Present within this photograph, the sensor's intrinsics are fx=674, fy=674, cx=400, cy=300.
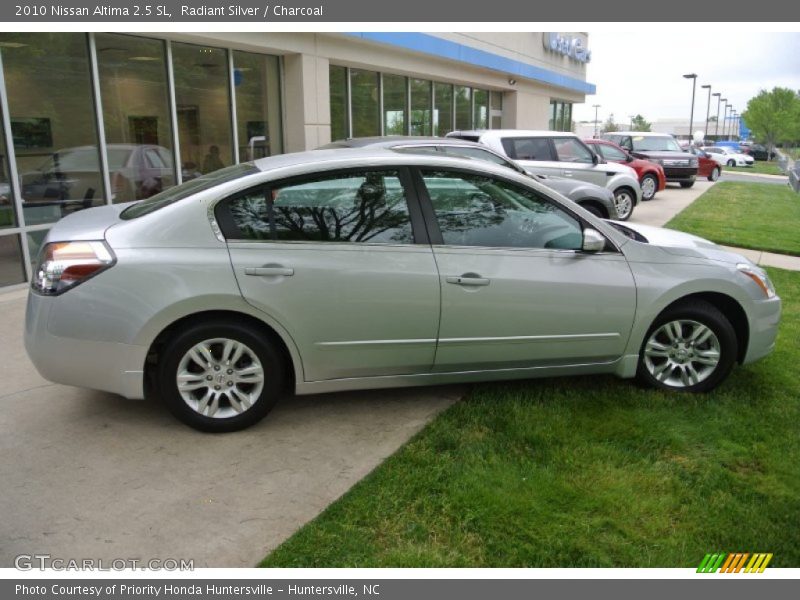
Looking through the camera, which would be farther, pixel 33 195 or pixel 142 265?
pixel 33 195

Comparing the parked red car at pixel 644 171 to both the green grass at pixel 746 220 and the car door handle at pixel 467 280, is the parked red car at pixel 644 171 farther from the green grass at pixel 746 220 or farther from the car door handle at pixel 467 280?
the car door handle at pixel 467 280

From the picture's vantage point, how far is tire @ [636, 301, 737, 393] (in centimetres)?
440

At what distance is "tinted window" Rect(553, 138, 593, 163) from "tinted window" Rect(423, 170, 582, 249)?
795cm

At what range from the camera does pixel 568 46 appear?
24969 mm

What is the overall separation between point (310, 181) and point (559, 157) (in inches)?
344

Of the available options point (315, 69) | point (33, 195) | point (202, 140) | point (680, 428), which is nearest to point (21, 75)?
point (33, 195)

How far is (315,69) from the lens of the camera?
11.9m

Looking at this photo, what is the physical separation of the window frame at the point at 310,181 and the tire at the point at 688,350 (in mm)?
1697

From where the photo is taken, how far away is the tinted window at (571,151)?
1186 centimetres

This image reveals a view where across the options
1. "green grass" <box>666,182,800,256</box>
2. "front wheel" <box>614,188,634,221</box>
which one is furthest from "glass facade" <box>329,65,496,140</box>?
"green grass" <box>666,182,800,256</box>

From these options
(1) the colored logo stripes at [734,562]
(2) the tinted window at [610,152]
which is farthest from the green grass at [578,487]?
(2) the tinted window at [610,152]

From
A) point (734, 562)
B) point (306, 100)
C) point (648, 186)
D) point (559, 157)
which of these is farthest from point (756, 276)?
point (648, 186)

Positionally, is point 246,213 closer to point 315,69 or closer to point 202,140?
point 202,140
